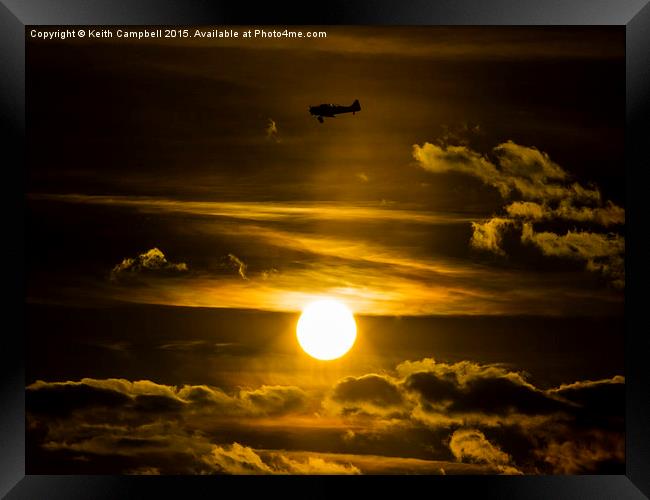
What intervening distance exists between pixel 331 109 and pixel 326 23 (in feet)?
1.02

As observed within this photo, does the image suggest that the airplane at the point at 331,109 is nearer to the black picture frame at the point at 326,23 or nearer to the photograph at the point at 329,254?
the photograph at the point at 329,254

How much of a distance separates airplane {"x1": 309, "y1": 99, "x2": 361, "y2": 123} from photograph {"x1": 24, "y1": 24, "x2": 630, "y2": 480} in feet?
0.05

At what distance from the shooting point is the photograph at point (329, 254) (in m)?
2.86

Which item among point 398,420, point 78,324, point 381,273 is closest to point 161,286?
point 78,324

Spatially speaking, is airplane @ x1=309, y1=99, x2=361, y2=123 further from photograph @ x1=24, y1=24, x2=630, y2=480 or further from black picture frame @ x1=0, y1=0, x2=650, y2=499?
black picture frame @ x1=0, y1=0, x2=650, y2=499

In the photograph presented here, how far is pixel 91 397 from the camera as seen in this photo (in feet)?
9.46

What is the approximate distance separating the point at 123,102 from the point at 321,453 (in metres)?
1.50

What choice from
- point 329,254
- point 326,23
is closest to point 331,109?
point 326,23

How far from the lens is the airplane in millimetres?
2871

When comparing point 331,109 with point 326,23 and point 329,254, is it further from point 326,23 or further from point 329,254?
point 329,254

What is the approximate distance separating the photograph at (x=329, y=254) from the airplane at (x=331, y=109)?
0.02 m

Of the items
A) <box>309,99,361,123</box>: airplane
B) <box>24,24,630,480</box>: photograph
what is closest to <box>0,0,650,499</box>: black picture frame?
<box>24,24,630,480</box>: photograph

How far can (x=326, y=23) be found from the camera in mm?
2738

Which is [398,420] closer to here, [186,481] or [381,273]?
[381,273]
